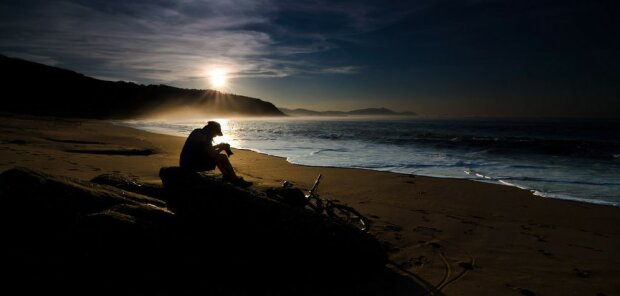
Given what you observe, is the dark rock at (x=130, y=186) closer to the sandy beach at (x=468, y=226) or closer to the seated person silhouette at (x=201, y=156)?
the seated person silhouette at (x=201, y=156)

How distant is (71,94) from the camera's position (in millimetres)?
88438

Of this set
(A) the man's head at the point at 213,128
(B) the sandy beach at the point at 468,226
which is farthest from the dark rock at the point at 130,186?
(B) the sandy beach at the point at 468,226

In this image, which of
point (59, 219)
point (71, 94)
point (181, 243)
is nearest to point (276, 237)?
point (181, 243)

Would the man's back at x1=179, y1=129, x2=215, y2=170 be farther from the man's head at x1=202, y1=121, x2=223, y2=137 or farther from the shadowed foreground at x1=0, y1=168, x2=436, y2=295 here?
the shadowed foreground at x1=0, y1=168, x2=436, y2=295

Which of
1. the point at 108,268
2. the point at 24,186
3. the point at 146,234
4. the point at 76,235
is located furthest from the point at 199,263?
the point at 24,186

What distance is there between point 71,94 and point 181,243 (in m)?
104

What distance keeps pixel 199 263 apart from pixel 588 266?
15.9ft

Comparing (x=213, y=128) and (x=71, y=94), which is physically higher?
(x=71, y=94)

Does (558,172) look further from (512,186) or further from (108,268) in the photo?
(108,268)

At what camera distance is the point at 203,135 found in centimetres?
566

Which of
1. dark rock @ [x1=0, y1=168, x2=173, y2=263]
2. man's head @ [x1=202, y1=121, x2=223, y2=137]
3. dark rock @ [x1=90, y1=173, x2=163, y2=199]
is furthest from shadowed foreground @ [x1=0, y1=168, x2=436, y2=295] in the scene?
man's head @ [x1=202, y1=121, x2=223, y2=137]

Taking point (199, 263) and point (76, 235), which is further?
point (199, 263)

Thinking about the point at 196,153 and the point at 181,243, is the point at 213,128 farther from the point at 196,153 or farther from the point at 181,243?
the point at 181,243

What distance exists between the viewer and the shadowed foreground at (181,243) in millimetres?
2809
